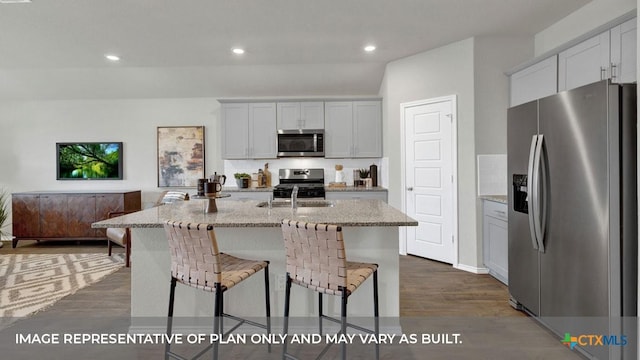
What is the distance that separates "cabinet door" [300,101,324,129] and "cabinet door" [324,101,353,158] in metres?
0.08

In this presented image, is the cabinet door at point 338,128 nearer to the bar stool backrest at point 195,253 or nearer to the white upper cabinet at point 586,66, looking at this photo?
the white upper cabinet at point 586,66

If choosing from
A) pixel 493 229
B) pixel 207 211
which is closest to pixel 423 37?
pixel 493 229

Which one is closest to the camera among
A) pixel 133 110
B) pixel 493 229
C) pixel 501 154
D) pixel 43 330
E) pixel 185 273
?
pixel 185 273

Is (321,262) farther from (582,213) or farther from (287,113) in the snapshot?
(287,113)

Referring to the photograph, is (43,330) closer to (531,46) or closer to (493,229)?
(493,229)

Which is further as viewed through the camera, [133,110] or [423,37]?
[133,110]

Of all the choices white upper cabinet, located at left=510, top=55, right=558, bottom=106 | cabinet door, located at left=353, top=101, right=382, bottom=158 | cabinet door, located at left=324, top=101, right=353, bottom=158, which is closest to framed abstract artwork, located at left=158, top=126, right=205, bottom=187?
cabinet door, located at left=324, top=101, right=353, bottom=158

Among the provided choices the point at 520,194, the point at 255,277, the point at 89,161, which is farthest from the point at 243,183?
the point at 520,194

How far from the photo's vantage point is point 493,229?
11.3 ft

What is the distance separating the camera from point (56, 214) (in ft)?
16.5

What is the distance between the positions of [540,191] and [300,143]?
353cm

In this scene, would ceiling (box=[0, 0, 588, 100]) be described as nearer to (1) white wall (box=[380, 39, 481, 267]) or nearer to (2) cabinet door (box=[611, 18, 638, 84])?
(1) white wall (box=[380, 39, 481, 267])

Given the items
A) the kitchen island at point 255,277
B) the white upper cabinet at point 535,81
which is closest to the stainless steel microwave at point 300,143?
the white upper cabinet at point 535,81

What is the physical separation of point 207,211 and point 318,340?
3.90 feet
